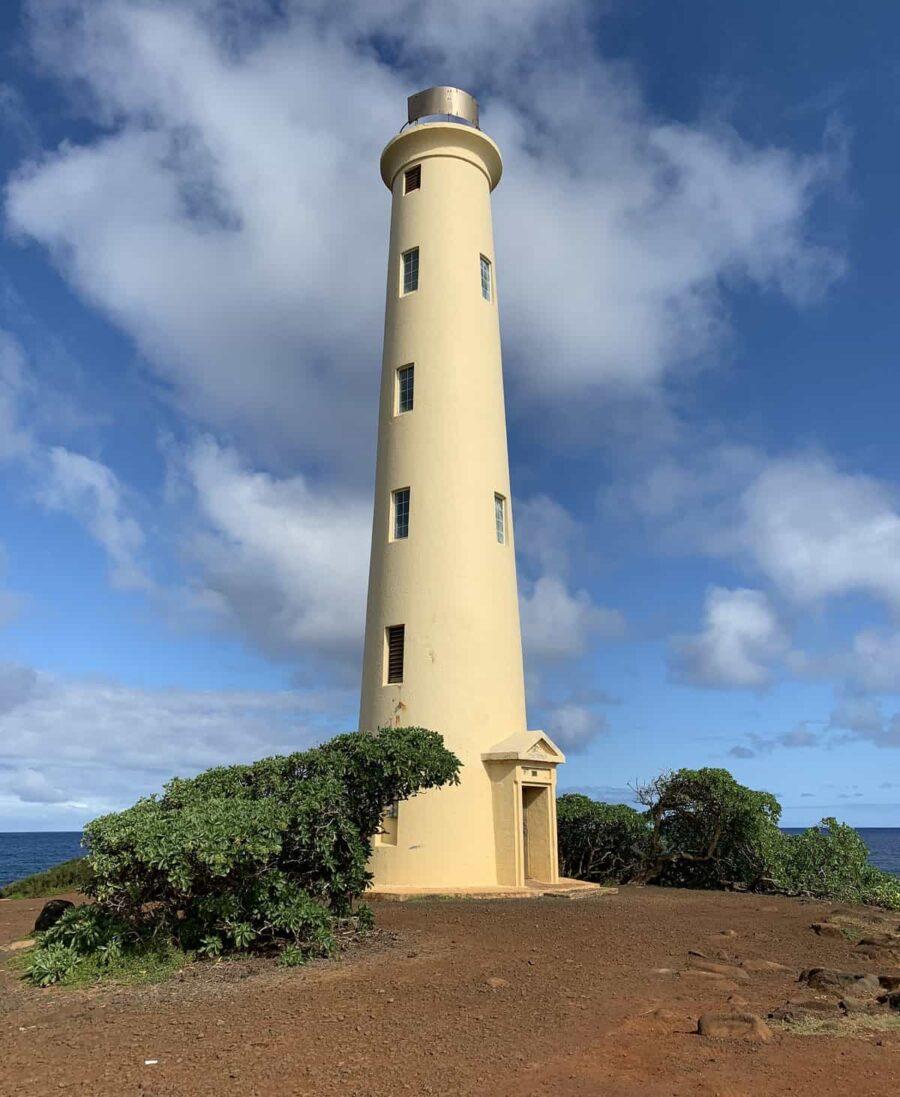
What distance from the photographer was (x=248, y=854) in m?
10.3

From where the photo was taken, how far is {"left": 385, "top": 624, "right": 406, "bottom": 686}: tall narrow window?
19094 mm

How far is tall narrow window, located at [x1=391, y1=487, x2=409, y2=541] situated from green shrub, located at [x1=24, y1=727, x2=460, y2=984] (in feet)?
26.5

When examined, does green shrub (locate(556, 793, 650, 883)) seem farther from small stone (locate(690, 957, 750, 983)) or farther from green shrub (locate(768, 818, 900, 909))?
small stone (locate(690, 957, 750, 983))

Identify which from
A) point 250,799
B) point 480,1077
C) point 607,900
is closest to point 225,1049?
point 480,1077

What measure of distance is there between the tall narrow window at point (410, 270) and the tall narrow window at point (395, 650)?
890 cm

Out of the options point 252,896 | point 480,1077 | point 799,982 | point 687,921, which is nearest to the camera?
point 480,1077

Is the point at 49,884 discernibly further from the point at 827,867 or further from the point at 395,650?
the point at 827,867

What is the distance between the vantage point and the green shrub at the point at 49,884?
21.2 metres

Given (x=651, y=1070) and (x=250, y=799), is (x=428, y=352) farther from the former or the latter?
(x=651, y=1070)

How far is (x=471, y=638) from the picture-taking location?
1897 cm

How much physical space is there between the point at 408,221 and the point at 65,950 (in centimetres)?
1849

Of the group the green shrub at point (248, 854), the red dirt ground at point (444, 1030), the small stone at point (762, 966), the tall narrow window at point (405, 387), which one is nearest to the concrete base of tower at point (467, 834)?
the red dirt ground at point (444, 1030)

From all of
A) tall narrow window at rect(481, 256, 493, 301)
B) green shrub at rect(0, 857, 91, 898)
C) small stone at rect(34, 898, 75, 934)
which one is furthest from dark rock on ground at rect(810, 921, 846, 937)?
green shrub at rect(0, 857, 91, 898)

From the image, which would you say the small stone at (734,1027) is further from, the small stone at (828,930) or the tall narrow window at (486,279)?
the tall narrow window at (486,279)
